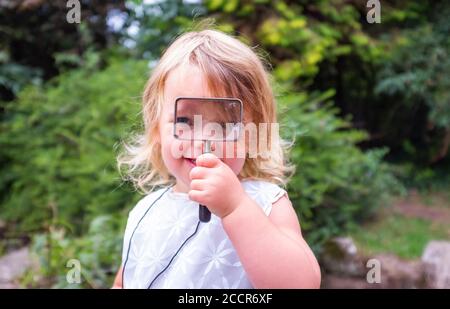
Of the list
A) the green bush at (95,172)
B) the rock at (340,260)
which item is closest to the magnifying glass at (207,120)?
the green bush at (95,172)

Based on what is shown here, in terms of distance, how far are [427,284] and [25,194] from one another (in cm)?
356

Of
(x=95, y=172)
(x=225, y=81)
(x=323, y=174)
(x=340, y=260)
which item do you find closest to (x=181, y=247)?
(x=225, y=81)

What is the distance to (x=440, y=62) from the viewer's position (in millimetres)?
5793

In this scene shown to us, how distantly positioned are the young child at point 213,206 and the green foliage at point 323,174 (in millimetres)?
1742

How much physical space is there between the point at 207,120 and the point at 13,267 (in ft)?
9.22

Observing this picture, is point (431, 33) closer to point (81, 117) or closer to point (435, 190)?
point (435, 190)

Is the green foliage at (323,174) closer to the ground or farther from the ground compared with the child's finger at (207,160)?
closer to the ground

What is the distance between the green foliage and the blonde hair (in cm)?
164

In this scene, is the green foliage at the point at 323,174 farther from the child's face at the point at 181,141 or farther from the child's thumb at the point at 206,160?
the child's thumb at the point at 206,160

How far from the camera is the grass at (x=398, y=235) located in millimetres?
4508

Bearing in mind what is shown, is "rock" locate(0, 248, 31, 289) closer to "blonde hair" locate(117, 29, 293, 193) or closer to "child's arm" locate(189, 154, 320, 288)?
"blonde hair" locate(117, 29, 293, 193)

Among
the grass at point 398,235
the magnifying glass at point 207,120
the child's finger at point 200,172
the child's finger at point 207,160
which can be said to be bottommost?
the grass at point 398,235

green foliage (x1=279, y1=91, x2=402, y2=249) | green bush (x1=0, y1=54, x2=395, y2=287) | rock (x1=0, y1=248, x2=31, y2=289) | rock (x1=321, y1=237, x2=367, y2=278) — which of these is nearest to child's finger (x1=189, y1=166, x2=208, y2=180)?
green bush (x1=0, y1=54, x2=395, y2=287)
